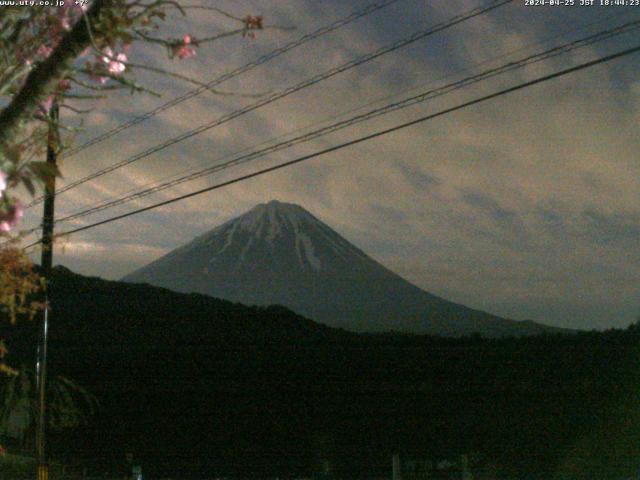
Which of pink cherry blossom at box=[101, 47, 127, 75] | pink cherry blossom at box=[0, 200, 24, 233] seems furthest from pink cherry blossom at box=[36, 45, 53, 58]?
pink cherry blossom at box=[0, 200, 24, 233]

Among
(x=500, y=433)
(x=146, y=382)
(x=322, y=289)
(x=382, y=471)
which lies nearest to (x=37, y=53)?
(x=382, y=471)

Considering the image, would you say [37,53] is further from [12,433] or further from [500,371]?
[500,371]

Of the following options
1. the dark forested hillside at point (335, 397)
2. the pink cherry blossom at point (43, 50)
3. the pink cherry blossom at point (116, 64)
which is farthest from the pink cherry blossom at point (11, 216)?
the dark forested hillside at point (335, 397)

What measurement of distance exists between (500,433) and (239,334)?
30.3 meters

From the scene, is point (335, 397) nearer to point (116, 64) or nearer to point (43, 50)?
point (43, 50)

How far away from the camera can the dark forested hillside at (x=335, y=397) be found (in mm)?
32719

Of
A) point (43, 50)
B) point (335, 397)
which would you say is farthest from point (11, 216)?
point (335, 397)

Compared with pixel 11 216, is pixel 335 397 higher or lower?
lower

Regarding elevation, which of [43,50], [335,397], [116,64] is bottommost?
[335,397]

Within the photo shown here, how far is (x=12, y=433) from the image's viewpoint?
2755 cm

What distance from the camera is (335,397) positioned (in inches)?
→ 1806

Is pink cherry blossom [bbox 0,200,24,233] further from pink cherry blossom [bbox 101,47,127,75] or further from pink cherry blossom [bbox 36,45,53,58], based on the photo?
pink cherry blossom [bbox 36,45,53,58]

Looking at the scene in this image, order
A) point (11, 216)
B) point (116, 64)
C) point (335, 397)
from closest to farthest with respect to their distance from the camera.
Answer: point (11, 216) < point (116, 64) < point (335, 397)

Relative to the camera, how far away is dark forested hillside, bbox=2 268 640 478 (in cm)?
3272
